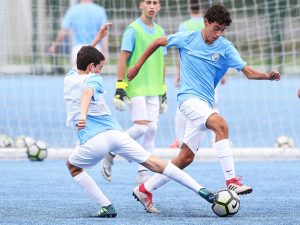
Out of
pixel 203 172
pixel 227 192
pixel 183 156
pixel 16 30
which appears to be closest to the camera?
pixel 227 192

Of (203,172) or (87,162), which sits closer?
(87,162)

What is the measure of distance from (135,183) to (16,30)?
19.8 feet

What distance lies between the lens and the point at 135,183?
35.4ft

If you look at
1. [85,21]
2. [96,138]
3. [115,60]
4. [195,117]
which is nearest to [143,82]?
[195,117]

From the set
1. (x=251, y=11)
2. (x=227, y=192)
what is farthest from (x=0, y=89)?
(x=227, y=192)

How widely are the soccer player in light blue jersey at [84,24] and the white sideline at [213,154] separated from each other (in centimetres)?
232

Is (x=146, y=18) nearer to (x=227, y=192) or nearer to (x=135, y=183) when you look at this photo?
(x=135, y=183)

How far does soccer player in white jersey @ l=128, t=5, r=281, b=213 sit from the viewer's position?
8344 mm

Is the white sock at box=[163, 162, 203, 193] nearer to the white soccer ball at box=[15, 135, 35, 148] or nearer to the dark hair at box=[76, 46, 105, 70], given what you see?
the dark hair at box=[76, 46, 105, 70]

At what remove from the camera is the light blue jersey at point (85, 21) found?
1541 centimetres

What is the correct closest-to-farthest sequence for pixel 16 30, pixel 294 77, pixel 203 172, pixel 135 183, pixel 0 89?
pixel 135 183
pixel 203 172
pixel 16 30
pixel 0 89
pixel 294 77

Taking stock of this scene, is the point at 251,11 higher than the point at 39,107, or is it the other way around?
the point at 251,11

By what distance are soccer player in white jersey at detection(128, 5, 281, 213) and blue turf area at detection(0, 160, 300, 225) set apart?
55 centimetres

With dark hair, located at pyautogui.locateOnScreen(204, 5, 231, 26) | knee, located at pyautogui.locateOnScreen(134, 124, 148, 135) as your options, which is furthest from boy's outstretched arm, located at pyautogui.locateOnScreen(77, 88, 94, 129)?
knee, located at pyautogui.locateOnScreen(134, 124, 148, 135)
